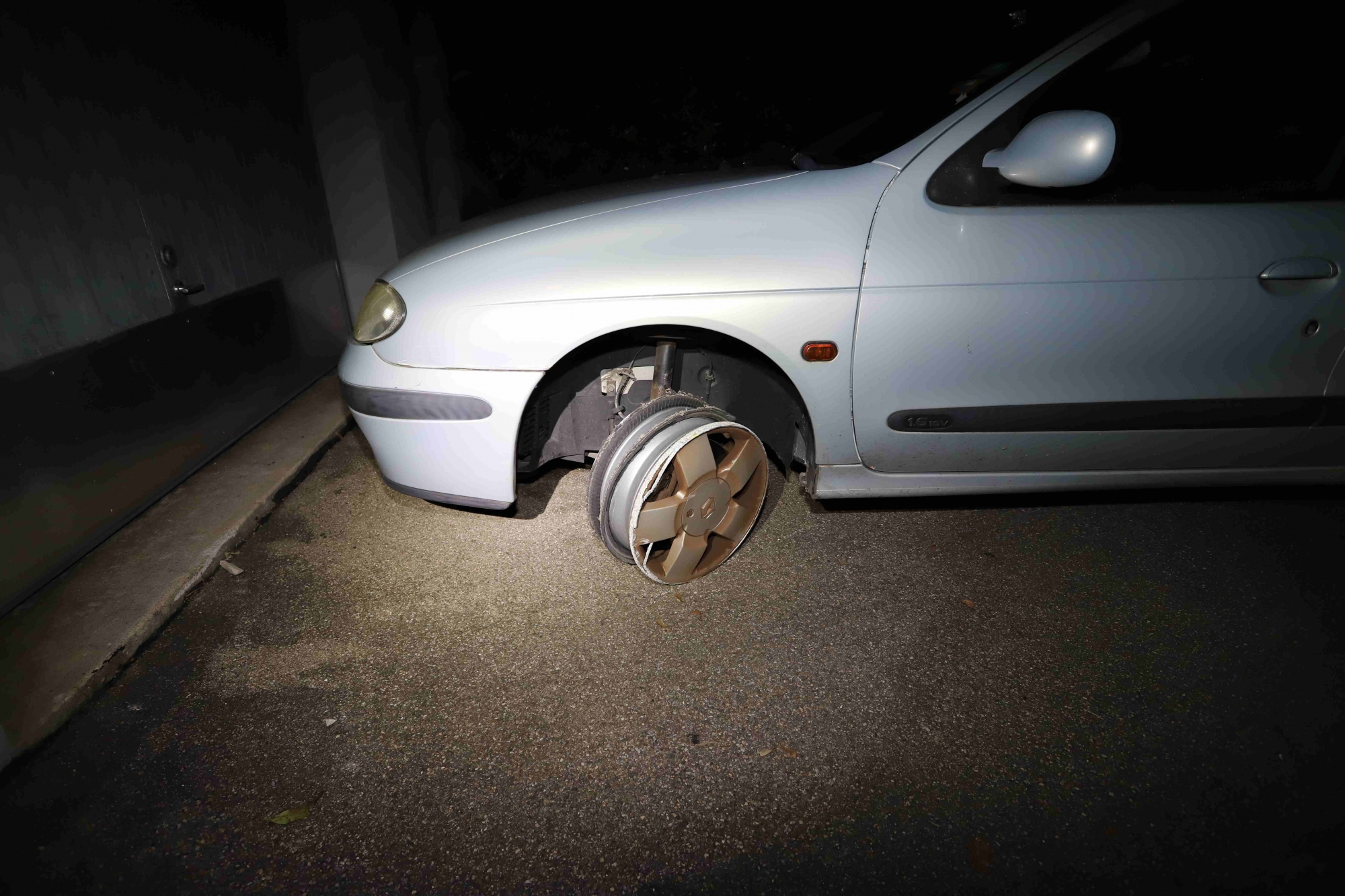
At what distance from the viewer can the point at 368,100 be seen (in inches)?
148

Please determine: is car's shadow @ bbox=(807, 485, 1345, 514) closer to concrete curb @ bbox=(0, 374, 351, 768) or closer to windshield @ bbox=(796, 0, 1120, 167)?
windshield @ bbox=(796, 0, 1120, 167)

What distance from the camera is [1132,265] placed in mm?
1765

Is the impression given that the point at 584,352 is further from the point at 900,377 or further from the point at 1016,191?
the point at 1016,191

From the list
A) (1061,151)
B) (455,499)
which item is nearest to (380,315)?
(455,499)

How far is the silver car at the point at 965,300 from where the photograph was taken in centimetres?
Result: 174

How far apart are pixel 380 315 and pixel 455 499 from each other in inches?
23.5

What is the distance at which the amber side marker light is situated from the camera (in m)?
1.81

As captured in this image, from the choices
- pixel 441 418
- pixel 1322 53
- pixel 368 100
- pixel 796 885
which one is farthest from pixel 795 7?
pixel 796 885

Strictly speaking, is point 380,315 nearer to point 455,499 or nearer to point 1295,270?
point 455,499

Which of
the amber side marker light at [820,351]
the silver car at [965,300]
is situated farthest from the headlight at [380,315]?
the amber side marker light at [820,351]

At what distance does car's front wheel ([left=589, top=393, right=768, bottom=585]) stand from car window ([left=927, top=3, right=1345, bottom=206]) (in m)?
1.09

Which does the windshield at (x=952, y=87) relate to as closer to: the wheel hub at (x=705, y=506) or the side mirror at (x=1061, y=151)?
the side mirror at (x=1061, y=151)

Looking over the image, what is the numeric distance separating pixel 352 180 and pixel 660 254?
301 cm

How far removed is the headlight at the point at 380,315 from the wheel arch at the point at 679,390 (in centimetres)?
47
